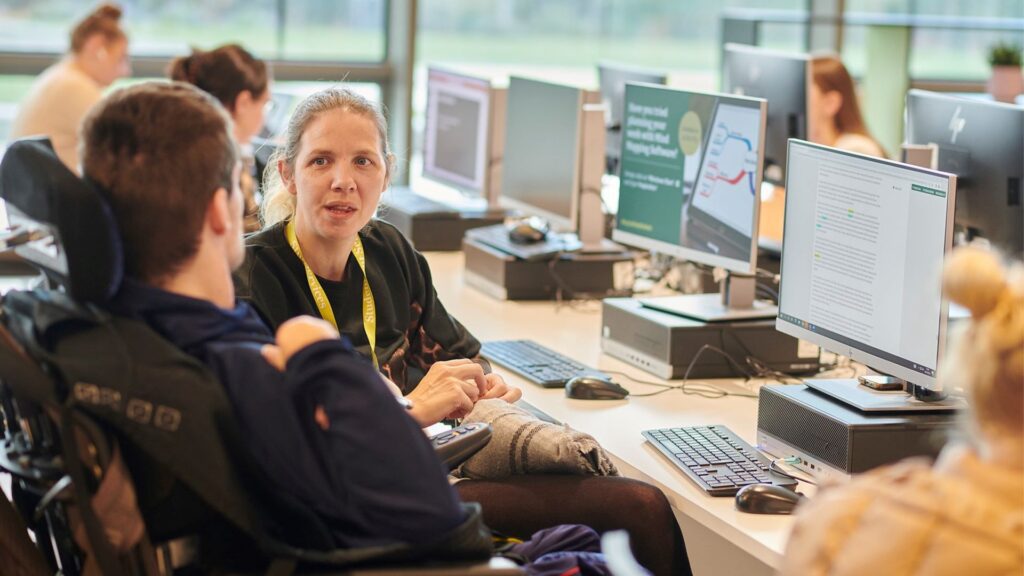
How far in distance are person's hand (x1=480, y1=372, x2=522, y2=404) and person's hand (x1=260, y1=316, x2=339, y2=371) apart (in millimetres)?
958

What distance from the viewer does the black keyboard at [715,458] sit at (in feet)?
6.81

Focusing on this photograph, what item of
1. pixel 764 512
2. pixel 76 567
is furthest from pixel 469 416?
pixel 76 567

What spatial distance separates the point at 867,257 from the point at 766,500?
52 centimetres

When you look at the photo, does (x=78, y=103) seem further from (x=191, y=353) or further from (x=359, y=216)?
(x=191, y=353)

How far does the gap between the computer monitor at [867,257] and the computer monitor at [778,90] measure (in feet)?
4.95

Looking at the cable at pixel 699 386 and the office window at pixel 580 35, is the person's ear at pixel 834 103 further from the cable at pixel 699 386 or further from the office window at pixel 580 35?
the office window at pixel 580 35

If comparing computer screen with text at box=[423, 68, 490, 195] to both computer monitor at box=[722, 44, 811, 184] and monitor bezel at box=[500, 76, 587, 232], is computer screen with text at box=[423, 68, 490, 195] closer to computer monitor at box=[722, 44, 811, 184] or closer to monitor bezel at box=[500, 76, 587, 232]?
monitor bezel at box=[500, 76, 587, 232]

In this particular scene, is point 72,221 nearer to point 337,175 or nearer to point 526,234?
point 337,175

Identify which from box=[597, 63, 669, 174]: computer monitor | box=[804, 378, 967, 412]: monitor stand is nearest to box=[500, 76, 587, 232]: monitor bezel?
box=[597, 63, 669, 174]: computer monitor

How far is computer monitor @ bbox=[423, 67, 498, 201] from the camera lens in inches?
162

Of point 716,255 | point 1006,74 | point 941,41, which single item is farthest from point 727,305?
point 941,41

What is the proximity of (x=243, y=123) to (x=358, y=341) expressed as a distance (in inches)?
83.9

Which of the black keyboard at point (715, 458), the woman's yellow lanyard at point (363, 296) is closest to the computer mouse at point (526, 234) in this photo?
the woman's yellow lanyard at point (363, 296)

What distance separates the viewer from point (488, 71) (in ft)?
23.8
